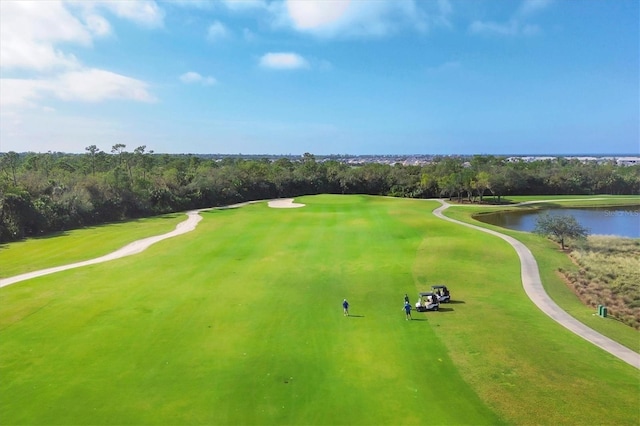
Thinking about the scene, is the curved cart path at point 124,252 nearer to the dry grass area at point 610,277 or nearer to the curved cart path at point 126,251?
the curved cart path at point 126,251

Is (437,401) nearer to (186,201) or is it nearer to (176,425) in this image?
(176,425)

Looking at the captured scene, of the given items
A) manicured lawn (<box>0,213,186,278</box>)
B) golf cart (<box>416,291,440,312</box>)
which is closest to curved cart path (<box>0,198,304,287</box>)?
manicured lawn (<box>0,213,186,278</box>)

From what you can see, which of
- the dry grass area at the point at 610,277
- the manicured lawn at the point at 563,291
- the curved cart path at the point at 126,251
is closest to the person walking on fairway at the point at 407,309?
the manicured lawn at the point at 563,291

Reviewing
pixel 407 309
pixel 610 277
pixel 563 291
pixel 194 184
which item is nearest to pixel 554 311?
pixel 563 291

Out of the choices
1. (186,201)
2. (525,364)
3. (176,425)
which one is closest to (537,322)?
(525,364)

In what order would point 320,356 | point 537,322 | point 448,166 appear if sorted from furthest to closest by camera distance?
point 448,166
point 537,322
point 320,356
